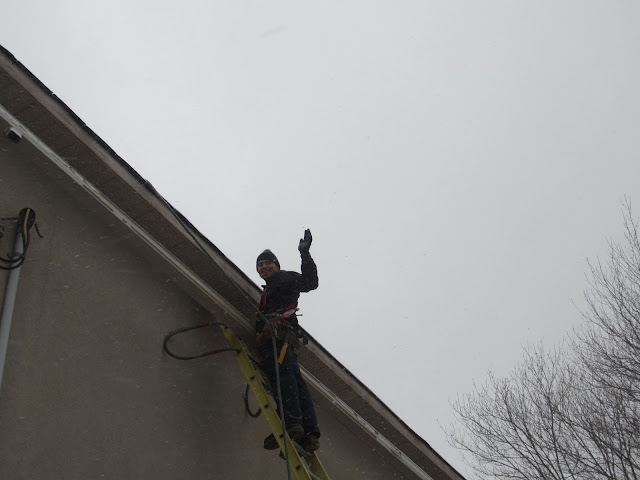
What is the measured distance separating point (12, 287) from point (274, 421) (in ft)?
6.37

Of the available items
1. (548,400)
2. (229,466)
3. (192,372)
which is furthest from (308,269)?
(548,400)

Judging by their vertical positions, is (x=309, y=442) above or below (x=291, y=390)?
below

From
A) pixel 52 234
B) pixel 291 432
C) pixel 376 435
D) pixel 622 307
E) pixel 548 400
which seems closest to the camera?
pixel 52 234

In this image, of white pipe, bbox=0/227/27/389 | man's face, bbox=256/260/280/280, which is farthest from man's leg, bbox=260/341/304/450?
white pipe, bbox=0/227/27/389

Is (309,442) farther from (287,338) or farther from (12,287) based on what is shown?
(12,287)

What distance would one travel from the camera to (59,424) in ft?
11.4

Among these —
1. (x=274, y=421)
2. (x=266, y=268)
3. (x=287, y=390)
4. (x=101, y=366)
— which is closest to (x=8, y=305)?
(x=101, y=366)

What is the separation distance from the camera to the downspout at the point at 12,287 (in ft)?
10.9

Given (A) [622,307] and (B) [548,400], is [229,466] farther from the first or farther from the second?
(B) [548,400]

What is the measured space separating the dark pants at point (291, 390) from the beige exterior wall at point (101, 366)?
0.96ft

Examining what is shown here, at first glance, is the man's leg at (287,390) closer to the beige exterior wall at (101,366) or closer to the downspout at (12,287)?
the beige exterior wall at (101,366)

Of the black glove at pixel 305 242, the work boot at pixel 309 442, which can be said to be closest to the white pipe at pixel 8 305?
the black glove at pixel 305 242

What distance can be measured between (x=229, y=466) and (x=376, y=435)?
7.84 ft

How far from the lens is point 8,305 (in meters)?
3.43
